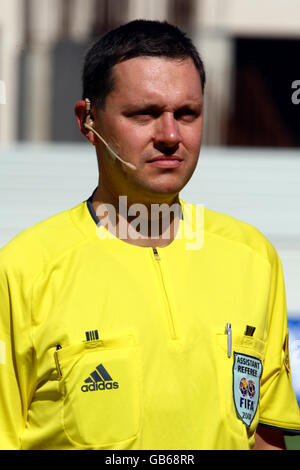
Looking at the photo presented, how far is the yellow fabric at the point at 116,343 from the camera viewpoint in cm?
170

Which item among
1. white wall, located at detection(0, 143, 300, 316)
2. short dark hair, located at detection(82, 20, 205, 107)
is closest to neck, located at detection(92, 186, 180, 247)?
short dark hair, located at detection(82, 20, 205, 107)

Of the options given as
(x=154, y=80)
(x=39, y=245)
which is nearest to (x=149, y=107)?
(x=154, y=80)

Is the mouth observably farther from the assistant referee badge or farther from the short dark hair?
the assistant referee badge

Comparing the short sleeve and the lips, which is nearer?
the lips

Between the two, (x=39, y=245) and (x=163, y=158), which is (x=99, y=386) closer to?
(x=39, y=245)

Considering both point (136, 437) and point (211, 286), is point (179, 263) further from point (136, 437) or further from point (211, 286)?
point (136, 437)

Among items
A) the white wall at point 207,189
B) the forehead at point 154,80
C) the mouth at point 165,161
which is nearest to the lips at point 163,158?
the mouth at point 165,161

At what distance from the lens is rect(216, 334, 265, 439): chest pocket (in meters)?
1.75

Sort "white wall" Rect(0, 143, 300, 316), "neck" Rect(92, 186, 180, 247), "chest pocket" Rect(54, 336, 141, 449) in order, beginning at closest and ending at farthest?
"chest pocket" Rect(54, 336, 141, 449) < "neck" Rect(92, 186, 180, 247) < "white wall" Rect(0, 143, 300, 316)

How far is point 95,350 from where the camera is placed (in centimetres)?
172

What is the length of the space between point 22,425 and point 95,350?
0.24m

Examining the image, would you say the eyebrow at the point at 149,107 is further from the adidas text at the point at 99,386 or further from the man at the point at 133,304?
the adidas text at the point at 99,386

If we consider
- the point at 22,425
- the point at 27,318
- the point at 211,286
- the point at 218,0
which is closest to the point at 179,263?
the point at 211,286

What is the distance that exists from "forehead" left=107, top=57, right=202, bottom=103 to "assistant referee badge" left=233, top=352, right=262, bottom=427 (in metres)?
0.56
